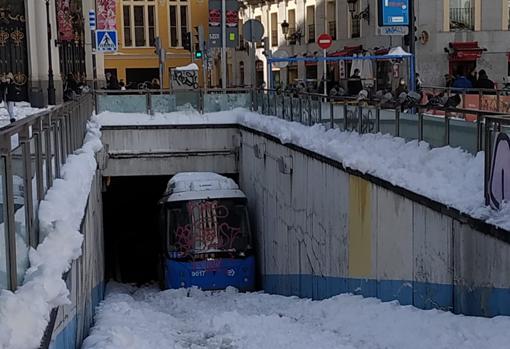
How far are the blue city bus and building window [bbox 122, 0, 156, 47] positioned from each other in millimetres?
48130

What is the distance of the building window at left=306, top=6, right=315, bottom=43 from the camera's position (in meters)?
48.2

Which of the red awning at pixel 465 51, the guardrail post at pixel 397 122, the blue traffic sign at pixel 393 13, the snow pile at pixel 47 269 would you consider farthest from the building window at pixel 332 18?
the snow pile at pixel 47 269

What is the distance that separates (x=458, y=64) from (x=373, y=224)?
79.2 feet

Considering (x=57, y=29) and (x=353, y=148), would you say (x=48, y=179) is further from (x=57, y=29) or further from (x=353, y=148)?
(x=57, y=29)

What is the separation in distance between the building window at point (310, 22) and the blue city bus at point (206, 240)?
2573 cm

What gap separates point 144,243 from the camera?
34594 mm

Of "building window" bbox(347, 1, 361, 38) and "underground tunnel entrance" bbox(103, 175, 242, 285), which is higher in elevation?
"building window" bbox(347, 1, 361, 38)

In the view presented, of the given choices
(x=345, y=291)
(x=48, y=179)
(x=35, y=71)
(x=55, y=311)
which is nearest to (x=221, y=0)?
(x=35, y=71)

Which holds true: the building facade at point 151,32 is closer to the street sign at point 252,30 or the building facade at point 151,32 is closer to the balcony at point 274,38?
the balcony at point 274,38

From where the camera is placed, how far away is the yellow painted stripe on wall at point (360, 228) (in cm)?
1320

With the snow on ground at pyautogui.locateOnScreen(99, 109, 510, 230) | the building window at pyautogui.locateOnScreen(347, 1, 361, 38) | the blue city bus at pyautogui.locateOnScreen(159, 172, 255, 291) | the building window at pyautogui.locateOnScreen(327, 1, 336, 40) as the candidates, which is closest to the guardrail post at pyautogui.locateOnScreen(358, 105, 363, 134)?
the snow on ground at pyautogui.locateOnScreen(99, 109, 510, 230)

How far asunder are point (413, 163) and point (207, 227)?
11394 millimetres

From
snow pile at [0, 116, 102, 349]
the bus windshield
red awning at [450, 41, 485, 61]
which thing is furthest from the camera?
red awning at [450, 41, 485, 61]

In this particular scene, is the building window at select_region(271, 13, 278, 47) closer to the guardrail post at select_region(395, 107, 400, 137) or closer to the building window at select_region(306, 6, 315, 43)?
the building window at select_region(306, 6, 315, 43)
